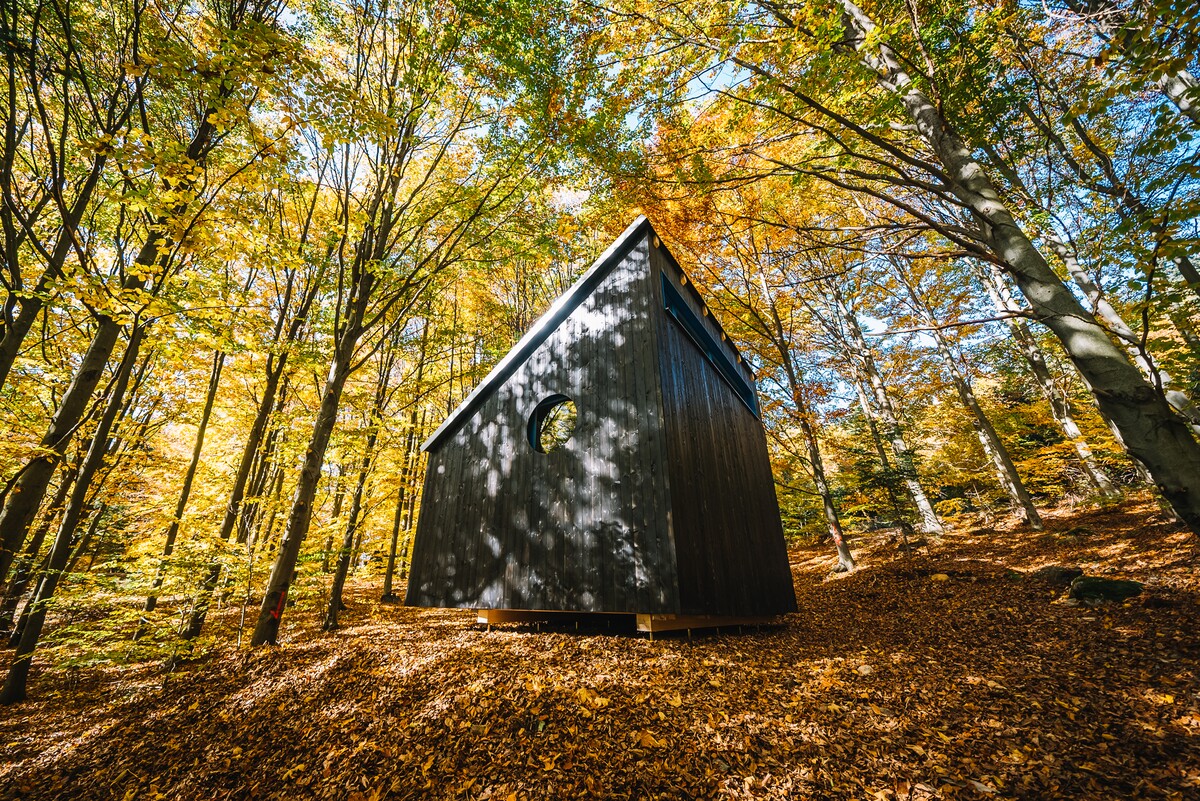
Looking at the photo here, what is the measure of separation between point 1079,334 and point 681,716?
450cm

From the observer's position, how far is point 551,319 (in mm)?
7043

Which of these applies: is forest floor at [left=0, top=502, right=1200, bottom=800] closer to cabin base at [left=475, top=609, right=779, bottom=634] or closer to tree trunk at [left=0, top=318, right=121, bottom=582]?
cabin base at [left=475, top=609, right=779, bottom=634]

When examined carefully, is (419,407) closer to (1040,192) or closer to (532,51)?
(532,51)

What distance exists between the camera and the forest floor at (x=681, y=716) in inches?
110

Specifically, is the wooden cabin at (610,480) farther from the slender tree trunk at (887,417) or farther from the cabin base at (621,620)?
the slender tree trunk at (887,417)

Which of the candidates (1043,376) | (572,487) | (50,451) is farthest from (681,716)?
(1043,376)

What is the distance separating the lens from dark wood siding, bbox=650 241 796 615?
17.3ft

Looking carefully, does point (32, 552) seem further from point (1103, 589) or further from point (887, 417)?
point (887, 417)

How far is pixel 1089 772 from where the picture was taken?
2.69 meters

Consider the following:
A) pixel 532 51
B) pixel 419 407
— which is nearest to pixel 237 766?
pixel 532 51

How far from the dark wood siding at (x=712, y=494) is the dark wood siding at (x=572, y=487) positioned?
0.28m

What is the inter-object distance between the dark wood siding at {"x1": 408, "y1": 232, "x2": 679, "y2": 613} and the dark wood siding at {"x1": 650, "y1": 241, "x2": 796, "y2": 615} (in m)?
0.28

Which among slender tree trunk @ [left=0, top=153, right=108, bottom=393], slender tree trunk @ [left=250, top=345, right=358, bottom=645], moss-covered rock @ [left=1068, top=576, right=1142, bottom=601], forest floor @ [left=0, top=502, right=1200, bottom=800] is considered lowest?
forest floor @ [left=0, top=502, right=1200, bottom=800]

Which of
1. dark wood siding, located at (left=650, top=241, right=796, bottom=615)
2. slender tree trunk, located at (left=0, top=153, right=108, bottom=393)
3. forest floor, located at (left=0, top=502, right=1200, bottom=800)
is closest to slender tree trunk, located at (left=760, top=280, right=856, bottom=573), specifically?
dark wood siding, located at (left=650, top=241, right=796, bottom=615)
